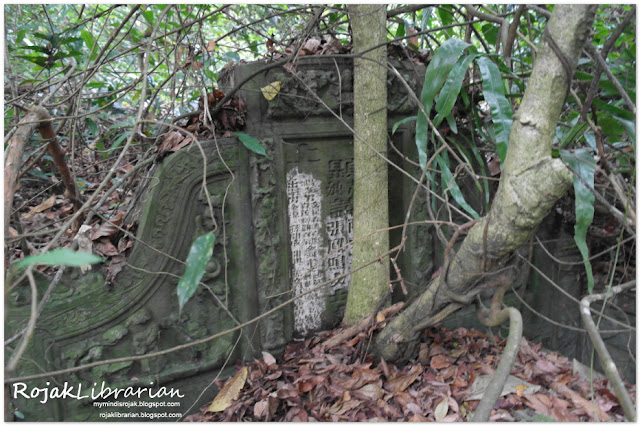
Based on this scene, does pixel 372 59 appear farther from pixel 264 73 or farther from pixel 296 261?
pixel 296 261

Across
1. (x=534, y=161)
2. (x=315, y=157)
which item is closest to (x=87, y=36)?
(x=315, y=157)

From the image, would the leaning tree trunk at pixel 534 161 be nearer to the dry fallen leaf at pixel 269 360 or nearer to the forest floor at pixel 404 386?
the forest floor at pixel 404 386

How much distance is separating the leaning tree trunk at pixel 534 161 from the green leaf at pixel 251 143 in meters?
0.95

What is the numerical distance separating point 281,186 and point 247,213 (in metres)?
0.21

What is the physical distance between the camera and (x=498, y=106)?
57.6 inches

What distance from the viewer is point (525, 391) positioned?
1692 mm

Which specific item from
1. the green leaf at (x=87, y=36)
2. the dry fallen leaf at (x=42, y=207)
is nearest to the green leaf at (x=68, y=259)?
the dry fallen leaf at (x=42, y=207)

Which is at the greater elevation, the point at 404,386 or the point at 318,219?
the point at 318,219

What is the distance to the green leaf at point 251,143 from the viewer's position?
188cm

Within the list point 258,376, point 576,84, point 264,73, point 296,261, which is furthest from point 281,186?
point 576,84

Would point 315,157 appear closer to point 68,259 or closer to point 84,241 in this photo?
point 84,241

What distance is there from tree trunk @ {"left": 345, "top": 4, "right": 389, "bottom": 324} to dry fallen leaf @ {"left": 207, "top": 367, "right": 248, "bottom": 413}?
58cm

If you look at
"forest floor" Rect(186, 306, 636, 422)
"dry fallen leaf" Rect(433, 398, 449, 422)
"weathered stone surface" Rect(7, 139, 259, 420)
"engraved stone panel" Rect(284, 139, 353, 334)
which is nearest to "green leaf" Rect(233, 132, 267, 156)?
"weathered stone surface" Rect(7, 139, 259, 420)

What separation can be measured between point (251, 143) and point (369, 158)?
53cm
